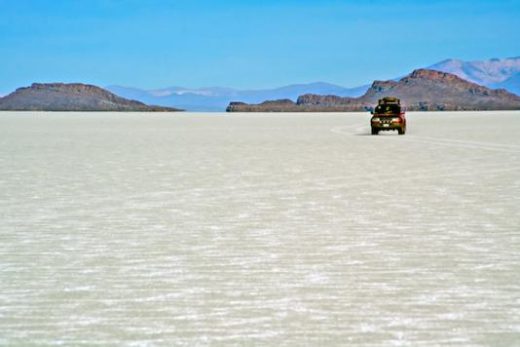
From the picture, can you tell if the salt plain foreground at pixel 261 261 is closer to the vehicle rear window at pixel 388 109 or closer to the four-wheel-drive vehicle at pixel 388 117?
the vehicle rear window at pixel 388 109

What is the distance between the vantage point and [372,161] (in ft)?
74.4

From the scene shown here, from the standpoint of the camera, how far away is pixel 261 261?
8.45 meters

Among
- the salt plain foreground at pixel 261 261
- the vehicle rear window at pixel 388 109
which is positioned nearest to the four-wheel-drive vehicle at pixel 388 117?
the vehicle rear window at pixel 388 109

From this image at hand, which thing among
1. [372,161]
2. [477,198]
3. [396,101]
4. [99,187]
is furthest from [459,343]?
[396,101]

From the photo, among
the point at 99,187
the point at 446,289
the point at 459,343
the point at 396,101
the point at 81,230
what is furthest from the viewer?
the point at 396,101

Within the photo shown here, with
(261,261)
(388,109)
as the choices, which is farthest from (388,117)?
(261,261)

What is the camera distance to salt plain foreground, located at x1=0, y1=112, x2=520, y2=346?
237 inches

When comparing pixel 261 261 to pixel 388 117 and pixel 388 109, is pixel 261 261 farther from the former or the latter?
pixel 388 117

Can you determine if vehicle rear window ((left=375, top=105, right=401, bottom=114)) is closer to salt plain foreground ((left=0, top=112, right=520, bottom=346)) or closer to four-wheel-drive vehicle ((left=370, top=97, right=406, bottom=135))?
four-wheel-drive vehicle ((left=370, top=97, right=406, bottom=135))

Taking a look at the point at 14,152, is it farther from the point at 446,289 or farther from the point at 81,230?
the point at 446,289

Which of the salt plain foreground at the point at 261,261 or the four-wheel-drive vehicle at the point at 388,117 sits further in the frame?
the four-wheel-drive vehicle at the point at 388,117

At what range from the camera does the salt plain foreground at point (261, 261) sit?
19.7ft

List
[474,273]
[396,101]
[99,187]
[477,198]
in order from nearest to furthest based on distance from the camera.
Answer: [474,273], [477,198], [99,187], [396,101]

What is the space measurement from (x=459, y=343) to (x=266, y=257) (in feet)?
10.8
